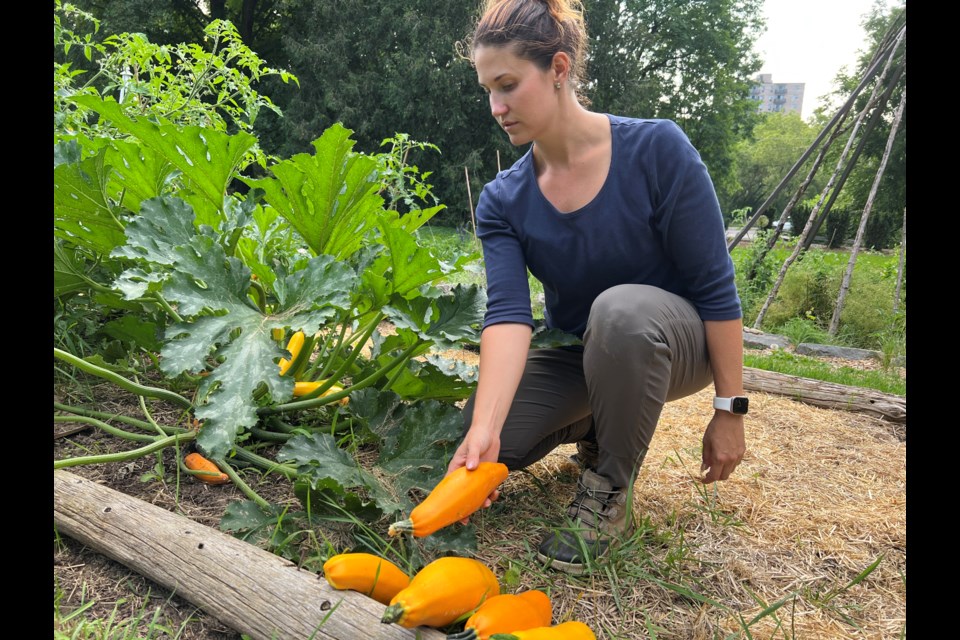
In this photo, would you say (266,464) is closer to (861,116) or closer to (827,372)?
(827,372)

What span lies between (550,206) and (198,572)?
3.85 ft

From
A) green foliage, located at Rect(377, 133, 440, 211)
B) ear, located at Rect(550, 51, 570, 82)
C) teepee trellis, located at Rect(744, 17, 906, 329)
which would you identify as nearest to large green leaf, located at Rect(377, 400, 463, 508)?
ear, located at Rect(550, 51, 570, 82)

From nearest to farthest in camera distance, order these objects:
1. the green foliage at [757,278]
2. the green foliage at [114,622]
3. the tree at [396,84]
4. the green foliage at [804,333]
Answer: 1. the green foliage at [114,622]
2. the green foliage at [804,333]
3. the green foliage at [757,278]
4. the tree at [396,84]

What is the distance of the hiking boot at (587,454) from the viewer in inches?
85.7

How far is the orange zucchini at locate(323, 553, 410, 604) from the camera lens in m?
1.24

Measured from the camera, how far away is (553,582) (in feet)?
5.10

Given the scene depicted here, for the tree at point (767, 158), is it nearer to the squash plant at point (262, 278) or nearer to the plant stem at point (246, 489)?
the squash plant at point (262, 278)

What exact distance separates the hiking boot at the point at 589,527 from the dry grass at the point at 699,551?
35mm

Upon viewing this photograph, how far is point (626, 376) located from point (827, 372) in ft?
10.0

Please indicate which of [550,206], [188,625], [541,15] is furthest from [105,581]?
[541,15]

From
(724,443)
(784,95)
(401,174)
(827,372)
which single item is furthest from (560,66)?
(784,95)

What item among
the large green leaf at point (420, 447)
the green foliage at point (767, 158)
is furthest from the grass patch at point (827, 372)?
the green foliage at point (767, 158)

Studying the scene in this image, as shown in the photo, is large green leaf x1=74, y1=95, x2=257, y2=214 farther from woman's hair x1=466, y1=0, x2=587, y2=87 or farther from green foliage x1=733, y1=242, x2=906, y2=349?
green foliage x1=733, y1=242, x2=906, y2=349

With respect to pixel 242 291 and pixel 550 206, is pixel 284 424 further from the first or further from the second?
pixel 550 206
